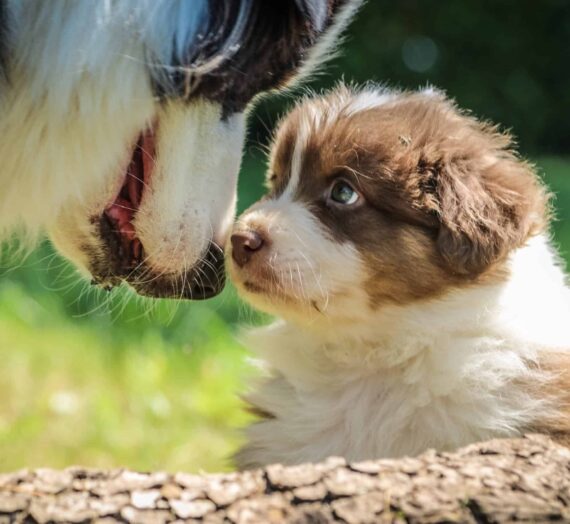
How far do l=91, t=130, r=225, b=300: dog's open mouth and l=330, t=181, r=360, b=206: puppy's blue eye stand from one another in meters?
0.35

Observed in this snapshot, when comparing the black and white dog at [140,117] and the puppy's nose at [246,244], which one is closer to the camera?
the black and white dog at [140,117]

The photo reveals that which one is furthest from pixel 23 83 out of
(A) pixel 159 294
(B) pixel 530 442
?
(B) pixel 530 442

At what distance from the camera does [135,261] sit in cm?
264

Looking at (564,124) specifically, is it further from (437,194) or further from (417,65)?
(437,194)

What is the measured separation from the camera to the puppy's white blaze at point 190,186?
242cm

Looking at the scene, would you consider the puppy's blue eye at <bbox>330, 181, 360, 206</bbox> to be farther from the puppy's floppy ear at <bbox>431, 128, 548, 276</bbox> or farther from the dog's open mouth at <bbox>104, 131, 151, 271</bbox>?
the dog's open mouth at <bbox>104, 131, 151, 271</bbox>

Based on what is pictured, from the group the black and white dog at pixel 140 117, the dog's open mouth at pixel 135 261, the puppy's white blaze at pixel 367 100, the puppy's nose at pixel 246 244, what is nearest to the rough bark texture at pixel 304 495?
the puppy's nose at pixel 246 244

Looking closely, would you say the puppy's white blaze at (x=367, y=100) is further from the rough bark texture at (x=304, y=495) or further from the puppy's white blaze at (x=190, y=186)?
the rough bark texture at (x=304, y=495)

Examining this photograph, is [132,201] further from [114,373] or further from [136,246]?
[114,373]

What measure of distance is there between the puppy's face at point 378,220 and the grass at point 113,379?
439 mm

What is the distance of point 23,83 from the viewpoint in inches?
85.4

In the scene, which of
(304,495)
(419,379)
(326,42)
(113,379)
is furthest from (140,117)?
(113,379)

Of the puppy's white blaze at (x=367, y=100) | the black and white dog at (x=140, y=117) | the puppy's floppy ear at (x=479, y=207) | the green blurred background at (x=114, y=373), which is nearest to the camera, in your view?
the black and white dog at (x=140, y=117)

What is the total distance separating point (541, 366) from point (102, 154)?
3.47 ft
